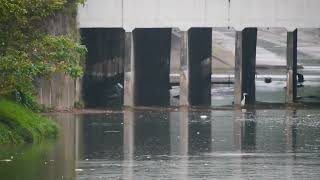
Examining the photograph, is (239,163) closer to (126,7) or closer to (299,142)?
(299,142)

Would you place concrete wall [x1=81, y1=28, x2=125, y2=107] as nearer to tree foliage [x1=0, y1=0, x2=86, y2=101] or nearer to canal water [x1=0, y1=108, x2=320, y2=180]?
canal water [x1=0, y1=108, x2=320, y2=180]

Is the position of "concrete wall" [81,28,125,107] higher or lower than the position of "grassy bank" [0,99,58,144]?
higher

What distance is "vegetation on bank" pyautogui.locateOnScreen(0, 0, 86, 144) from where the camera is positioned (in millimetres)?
22594

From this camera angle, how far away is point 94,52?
4566 cm

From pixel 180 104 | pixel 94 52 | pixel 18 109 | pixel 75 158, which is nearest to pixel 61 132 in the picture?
pixel 18 109

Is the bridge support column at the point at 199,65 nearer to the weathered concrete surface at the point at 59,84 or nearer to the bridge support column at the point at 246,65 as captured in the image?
the bridge support column at the point at 246,65

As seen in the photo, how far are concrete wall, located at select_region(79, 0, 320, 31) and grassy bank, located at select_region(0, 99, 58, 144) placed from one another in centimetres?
1408

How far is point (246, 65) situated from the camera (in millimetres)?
46406

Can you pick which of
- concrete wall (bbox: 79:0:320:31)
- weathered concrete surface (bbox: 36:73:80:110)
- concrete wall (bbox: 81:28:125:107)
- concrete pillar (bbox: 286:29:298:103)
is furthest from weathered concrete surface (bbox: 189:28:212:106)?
weathered concrete surface (bbox: 36:73:80:110)

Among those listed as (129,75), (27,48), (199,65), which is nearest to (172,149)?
(27,48)

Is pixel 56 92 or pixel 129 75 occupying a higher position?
pixel 129 75

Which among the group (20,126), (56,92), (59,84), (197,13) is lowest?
(20,126)

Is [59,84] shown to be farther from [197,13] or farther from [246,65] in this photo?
[246,65]

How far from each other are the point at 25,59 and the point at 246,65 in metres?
24.3
